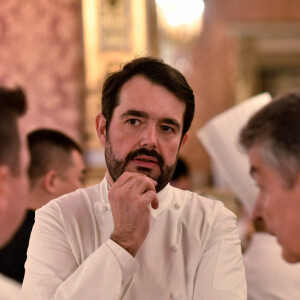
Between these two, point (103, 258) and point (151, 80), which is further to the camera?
point (151, 80)

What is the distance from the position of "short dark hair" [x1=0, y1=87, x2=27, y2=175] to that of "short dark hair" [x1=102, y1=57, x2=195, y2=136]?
22.1 inches

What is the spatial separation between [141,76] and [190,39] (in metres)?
3.78

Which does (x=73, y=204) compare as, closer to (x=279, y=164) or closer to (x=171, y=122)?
(x=171, y=122)

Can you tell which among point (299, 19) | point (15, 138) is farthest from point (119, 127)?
point (299, 19)

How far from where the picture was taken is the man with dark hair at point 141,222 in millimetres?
1387

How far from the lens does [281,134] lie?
1.25 m

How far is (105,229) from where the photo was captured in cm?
157

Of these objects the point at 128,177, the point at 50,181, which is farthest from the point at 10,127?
the point at 50,181

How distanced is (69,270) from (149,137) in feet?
1.28

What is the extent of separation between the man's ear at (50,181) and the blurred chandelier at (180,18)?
9.69 ft

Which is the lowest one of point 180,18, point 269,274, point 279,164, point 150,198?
point 269,274

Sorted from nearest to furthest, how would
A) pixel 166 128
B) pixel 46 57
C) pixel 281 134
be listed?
pixel 281 134
pixel 166 128
pixel 46 57

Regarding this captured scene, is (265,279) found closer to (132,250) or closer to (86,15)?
(132,250)

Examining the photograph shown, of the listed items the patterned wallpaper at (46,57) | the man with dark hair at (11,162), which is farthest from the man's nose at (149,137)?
the patterned wallpaper at (46,57)
